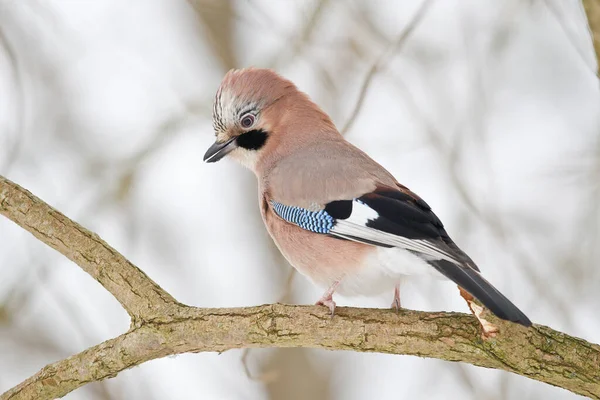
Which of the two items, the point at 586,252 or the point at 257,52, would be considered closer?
the point at 586,252

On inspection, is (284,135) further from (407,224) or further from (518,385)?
(518,385)

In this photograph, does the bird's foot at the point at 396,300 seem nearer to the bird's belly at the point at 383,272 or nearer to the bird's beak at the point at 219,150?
the bird's belly at the point at 383,272

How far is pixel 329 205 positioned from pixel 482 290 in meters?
1.02

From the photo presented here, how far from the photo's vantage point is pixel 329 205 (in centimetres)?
379

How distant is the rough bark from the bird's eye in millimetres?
1224

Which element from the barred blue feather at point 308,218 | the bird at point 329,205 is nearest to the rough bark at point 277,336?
the bird at point 329,205

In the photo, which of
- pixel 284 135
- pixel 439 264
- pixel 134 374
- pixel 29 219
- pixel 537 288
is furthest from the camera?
pixel 134 374

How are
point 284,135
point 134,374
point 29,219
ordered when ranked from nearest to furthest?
1. point 29,219
2. point 284,135
3. point 134,374

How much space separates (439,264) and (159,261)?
3400mm

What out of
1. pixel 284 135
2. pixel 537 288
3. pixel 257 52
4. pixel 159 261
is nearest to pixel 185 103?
pixel 257 52

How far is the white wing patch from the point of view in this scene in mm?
3299

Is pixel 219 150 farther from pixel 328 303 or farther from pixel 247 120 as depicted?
pixel 328 303

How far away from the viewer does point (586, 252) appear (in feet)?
17.5

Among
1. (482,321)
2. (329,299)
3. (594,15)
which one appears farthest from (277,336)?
(594,15)
